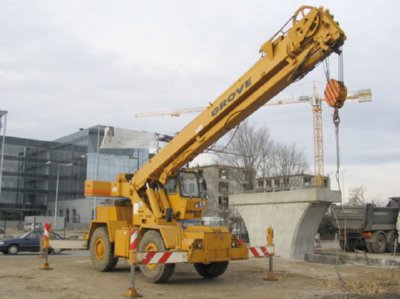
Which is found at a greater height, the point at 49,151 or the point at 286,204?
the point at 49,151

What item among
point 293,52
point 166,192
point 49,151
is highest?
point 49,151

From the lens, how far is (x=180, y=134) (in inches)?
523

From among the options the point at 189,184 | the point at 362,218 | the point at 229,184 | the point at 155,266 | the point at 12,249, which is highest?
the point at 229,184

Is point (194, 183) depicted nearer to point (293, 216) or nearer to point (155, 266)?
point (155, 266)

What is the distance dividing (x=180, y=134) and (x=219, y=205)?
36170mm

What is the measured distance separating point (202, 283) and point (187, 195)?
2.44 metres

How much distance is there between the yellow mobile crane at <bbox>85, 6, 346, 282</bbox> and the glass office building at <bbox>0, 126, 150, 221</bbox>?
A: 62868 millimetres

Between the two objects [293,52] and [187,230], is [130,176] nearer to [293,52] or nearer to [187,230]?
[187,230]

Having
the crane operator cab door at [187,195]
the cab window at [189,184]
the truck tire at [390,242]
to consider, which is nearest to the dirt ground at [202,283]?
the crane operator cab door at [187,195]

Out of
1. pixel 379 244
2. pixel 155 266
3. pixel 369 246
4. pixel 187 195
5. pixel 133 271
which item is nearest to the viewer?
pixel 133 271

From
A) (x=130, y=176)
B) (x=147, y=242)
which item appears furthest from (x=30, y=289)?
(x=130, y=176)

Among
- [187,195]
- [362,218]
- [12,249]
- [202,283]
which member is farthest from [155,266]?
[362,218]

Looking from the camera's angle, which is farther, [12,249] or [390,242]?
[390,242]

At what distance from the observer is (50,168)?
285 ft
